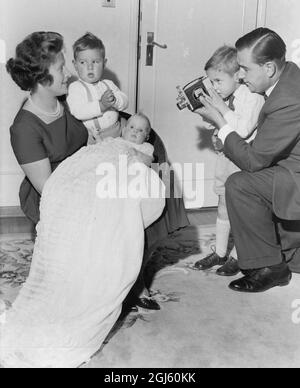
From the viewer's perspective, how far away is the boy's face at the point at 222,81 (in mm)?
2311

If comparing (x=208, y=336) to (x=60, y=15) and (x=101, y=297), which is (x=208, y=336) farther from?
(x=60, y=15)

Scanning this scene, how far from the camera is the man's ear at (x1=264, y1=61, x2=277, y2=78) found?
7.13 ft

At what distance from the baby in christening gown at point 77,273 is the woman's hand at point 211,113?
490 millimetres

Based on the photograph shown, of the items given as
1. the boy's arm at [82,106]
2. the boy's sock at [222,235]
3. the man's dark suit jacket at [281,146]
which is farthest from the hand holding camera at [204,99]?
the boy's sock at [222,235]

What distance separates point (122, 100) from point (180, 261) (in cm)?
76

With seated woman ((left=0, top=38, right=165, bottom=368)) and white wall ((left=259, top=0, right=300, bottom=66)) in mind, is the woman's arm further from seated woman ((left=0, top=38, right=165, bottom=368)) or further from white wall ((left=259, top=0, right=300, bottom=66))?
white wall ((left=259, top=0, right=300, bottom=66))

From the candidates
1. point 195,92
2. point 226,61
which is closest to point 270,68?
point 226,61

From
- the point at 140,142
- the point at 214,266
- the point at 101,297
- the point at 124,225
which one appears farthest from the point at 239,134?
the point at 101,297

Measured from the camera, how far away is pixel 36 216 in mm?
2207

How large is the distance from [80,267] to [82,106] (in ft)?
A: 2.62

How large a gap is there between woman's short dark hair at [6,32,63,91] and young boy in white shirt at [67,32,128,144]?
0.68 ft

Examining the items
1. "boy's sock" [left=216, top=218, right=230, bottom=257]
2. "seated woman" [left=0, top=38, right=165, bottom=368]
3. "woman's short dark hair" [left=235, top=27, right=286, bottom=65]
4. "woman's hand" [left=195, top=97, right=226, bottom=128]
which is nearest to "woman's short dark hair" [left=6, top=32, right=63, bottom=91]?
"seated woman" [left=0, top=38, right=165, bottom=368]

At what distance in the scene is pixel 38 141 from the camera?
2.10m
